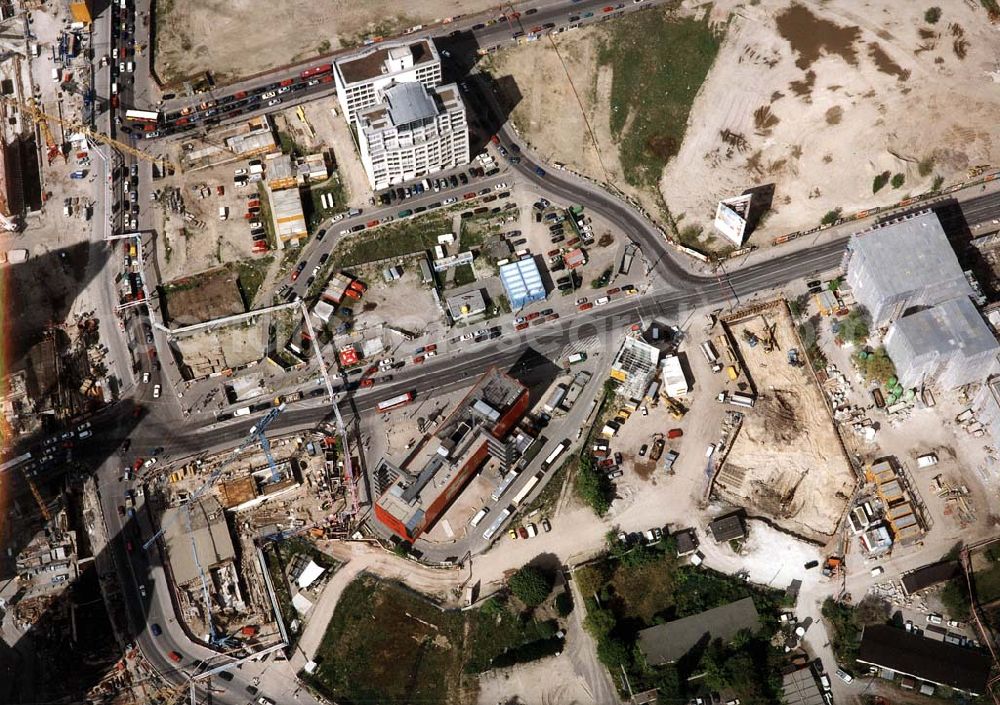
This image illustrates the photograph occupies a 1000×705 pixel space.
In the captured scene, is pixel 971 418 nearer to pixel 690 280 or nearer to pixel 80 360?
pixel 690 280

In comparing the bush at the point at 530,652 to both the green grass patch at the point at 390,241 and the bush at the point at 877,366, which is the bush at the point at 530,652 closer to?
the bush at the point at 877,366

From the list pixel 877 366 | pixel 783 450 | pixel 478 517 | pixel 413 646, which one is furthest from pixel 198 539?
pixel 877 366

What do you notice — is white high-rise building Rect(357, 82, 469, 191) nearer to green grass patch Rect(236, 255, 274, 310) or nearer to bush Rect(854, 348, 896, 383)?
green grass patch Rect(236, 255, 274, 310)

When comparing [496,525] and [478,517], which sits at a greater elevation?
[478,517]

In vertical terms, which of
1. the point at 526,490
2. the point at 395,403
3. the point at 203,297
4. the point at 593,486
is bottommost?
the point at 593,486

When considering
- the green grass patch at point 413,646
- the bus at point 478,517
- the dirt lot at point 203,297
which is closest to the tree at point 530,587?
the green grass patch at point 413,646

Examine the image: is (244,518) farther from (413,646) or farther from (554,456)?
(554,456)
